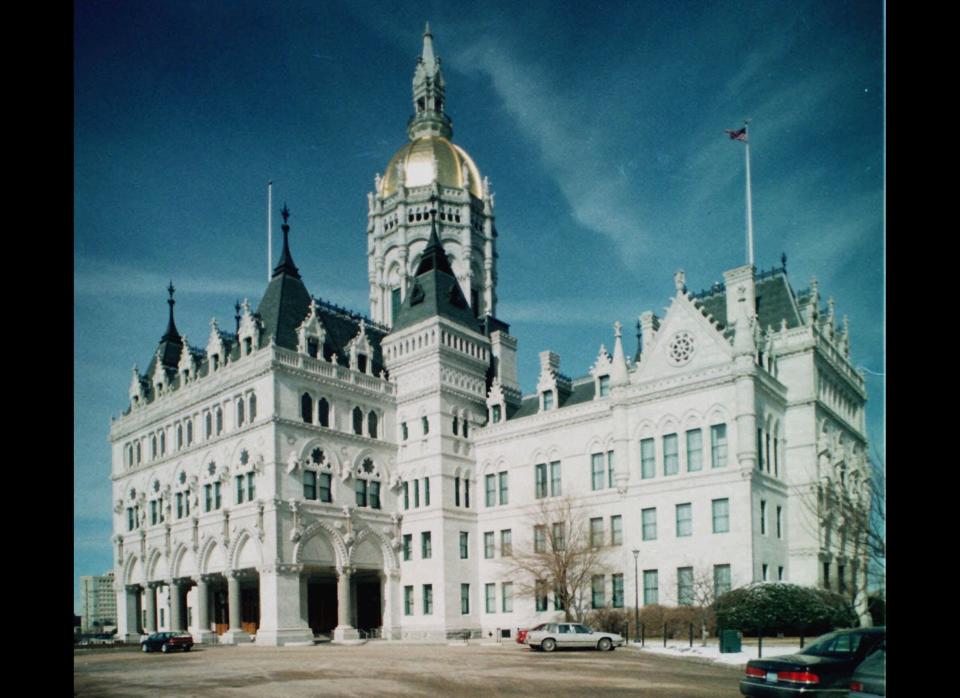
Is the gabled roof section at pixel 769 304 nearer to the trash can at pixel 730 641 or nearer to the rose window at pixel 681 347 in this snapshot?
the rose window at pixel 681 347

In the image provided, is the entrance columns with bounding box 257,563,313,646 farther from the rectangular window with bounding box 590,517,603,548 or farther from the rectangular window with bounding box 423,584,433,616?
the rectangular window with bounding box 590,517,603,548

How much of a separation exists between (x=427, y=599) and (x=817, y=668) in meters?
32.8

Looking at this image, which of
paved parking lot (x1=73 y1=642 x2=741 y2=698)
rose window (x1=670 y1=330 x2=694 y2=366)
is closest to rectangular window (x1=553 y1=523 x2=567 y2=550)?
rose window (x1=670 y1=330 x2=694 y2=366)

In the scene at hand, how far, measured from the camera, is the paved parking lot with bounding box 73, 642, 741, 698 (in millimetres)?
15422

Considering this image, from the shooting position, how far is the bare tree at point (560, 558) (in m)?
36.8

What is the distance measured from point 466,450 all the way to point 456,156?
30568mm

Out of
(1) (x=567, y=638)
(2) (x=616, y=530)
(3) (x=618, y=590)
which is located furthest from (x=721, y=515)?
(1) (x=567, y=638)

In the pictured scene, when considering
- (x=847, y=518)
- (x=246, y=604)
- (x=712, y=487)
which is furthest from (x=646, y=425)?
(x=246, y=604)

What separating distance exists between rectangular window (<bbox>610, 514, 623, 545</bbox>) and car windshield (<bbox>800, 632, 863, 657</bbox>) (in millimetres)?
24604

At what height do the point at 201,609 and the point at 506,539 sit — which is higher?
the point at 506,539

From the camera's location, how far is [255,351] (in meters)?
39.7

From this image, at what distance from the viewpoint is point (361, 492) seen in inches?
1697

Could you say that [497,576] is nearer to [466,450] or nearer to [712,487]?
[466,450]

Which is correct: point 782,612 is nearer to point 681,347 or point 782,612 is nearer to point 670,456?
point 670,456
